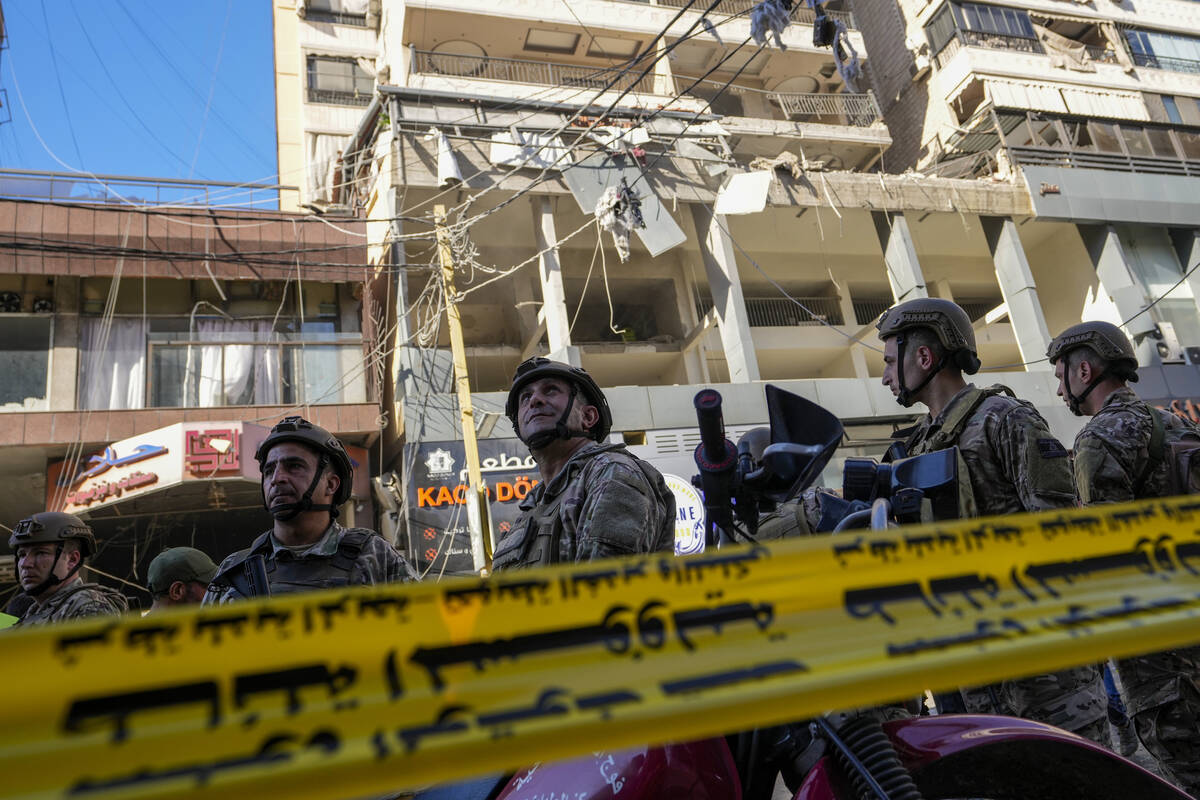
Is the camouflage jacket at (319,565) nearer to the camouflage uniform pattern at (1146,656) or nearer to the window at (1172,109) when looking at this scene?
the camouflage uniform pattern at (1146,656)

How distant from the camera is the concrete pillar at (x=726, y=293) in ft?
48.4

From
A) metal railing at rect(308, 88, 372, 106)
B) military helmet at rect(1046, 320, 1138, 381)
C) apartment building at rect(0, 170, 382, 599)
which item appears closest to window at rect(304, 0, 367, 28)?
metal railing at rect(308, 88, 372, 106)

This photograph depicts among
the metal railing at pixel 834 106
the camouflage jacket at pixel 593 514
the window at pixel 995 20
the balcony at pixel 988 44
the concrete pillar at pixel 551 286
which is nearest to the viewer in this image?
the camouflage jacket at pixel 593 514

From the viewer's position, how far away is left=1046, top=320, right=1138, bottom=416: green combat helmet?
3578 millimetres

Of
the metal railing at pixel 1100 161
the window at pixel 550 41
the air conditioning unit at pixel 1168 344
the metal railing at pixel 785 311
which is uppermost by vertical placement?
the window at pixel 550 41

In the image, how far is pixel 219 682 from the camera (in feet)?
3.07

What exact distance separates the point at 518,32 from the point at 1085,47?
16402mm

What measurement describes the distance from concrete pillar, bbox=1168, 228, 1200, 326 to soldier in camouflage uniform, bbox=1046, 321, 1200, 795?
18487mm

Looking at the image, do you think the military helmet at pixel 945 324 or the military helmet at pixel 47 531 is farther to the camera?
the military helmet at pixel 47 531

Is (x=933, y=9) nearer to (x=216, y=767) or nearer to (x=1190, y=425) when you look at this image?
(x=1190, y=425)

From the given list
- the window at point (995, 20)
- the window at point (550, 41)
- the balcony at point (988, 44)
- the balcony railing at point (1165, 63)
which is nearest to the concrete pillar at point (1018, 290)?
the balcony at point (988, 44)

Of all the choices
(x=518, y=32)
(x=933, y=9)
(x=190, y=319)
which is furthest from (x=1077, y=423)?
(x=190, y=319)

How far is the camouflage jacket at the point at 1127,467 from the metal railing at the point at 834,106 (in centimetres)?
1999

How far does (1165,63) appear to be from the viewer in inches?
918
